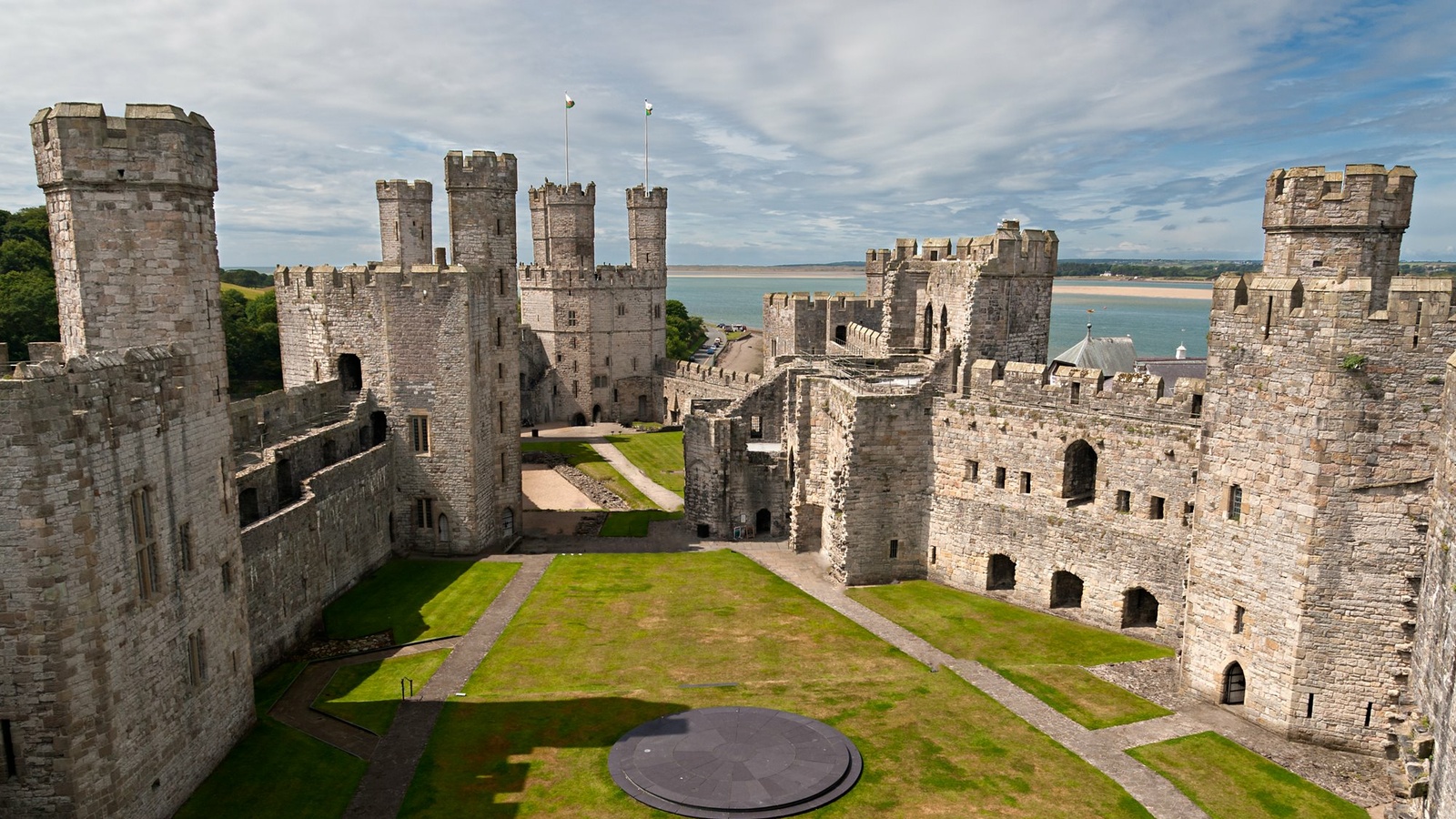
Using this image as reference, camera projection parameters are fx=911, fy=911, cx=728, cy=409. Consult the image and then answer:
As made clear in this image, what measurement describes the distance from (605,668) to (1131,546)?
1283cm

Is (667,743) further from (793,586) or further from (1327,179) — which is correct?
(1327,179)

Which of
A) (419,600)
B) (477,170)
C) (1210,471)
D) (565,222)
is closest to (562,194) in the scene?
(565,222)

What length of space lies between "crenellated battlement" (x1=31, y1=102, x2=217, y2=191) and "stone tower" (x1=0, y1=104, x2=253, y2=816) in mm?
28

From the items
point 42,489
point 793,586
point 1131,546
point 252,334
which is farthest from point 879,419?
point 252,334

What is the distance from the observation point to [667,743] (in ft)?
56.9

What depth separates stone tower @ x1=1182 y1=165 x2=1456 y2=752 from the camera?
614 inches

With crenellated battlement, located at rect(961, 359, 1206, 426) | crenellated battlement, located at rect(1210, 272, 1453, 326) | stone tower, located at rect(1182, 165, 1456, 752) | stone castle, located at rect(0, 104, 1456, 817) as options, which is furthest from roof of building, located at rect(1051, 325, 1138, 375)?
crenellated battlement, located at rect(1210, 272, 1453, 326)

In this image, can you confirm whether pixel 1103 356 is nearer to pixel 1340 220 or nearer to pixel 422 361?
pixel 1340 220

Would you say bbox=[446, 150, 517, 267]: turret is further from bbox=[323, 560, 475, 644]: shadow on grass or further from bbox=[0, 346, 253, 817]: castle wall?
bbox=[0, 346, 253, 817]: castle wall

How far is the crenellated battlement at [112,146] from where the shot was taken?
14.2 meters

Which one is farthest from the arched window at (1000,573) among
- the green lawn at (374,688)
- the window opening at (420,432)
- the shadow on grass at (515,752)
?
the window opening at (420,432)

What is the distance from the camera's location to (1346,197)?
18.7 metres

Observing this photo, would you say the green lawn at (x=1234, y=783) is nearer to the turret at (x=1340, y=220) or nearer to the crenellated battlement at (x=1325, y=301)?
the crenellated battlement at (x=1325, y=301)

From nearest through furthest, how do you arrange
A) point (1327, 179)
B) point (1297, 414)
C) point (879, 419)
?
point (1297, 414) < point (1327, 179) < point (879, 419)
